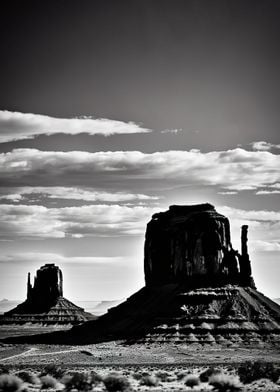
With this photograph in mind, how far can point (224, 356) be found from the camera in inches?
3814

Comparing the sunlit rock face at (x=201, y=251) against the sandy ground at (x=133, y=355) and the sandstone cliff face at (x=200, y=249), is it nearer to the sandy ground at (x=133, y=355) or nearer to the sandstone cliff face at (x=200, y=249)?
the sandstone cliff face at (x=200, y=249)

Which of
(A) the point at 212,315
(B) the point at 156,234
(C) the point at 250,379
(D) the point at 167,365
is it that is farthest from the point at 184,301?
(C) the point at 250,379

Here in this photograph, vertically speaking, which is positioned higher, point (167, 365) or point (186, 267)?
point (186, 267)

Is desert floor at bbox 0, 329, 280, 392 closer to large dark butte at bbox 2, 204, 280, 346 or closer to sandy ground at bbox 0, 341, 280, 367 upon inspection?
sandy ground at bbox 0, 341, 280, 367

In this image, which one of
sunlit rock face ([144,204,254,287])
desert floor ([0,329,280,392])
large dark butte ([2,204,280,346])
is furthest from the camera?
sunlit rock face ([144,204,254,287])

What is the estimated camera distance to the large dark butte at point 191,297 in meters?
112

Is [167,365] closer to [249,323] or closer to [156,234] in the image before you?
[249,323]

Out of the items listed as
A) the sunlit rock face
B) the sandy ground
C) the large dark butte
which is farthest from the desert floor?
the sunlit rock face

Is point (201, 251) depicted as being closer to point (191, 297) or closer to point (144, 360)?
point (191, 297)

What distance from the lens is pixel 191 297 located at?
389 ft

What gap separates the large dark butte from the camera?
112 metres

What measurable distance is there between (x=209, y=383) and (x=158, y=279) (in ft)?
258

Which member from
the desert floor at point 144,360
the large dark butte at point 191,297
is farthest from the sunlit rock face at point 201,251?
the desert floor at point 144,360

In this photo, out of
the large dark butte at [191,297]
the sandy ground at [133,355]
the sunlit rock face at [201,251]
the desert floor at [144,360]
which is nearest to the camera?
the desert floor at [144,360]
